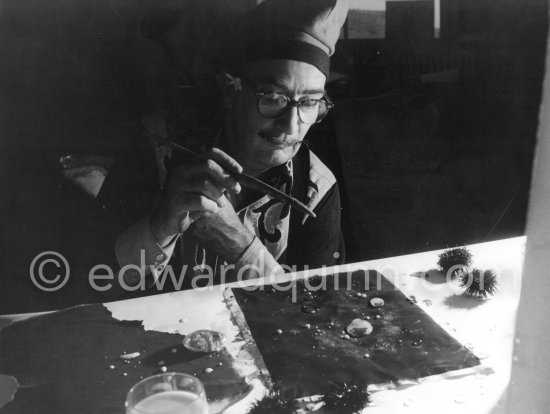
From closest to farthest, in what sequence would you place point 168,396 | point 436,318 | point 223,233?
point 168,396
point 436,318
point 223,233

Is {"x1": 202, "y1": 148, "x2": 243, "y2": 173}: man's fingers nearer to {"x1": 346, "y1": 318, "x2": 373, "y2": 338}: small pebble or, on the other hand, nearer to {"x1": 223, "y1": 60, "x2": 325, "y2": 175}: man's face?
{"x1": 223, "y1": 60, "x2": 325, "y2": 175}: man's face

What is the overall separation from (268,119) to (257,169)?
0.31ft

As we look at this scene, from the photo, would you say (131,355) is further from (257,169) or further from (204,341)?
(257,169)

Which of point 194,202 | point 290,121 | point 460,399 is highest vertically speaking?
point 290,121

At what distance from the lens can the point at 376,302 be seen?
897 mm

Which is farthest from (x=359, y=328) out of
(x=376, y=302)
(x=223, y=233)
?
(x=223, y=233)

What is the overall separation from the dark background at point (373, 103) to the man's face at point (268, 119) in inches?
1.8

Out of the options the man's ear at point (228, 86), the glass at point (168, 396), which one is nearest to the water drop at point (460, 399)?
the glass at point (168, 396)

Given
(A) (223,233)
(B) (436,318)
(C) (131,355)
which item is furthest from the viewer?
(A) (223,233)

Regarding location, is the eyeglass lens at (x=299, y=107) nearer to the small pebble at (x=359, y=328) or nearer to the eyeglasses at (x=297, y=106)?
the eyeglasses at (x=297, y=106)

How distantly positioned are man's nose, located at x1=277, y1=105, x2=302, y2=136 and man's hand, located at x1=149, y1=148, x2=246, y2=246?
11cm

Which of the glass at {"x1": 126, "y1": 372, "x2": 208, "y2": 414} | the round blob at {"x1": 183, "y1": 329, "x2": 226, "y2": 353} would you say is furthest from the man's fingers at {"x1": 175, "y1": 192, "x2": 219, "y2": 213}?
the glass at {"x1": 126, "y1": 372, "x2": 208, "y2": 414}

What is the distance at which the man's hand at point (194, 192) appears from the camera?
0.90 metres

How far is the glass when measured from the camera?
0.58 m
